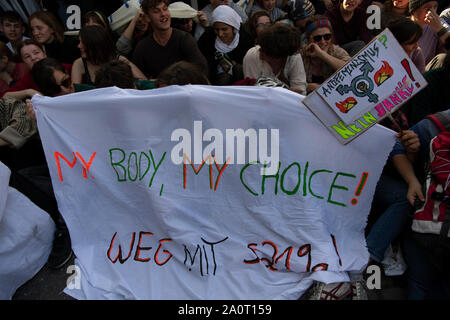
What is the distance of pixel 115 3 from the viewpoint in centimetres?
396

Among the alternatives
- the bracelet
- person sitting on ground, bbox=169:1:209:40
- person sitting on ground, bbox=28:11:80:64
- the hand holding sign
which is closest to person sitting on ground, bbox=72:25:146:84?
person sitting on ground, bbox=28:11:80:64

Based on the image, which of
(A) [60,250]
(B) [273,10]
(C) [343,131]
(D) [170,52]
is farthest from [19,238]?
(B) [273,10]

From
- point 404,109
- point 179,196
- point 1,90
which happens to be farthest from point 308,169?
point 1,90

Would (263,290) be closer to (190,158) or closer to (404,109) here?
(190,158)

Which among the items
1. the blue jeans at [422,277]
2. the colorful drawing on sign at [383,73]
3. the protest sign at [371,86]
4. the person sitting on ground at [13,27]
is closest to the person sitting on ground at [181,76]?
the protest sign at [371,86]

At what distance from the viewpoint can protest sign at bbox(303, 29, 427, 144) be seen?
1780mm

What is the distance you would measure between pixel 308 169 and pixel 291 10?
2479 mm

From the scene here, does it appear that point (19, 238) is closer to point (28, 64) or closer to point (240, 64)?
point (28, 64)

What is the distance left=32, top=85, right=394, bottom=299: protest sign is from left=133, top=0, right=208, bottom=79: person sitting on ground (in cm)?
109

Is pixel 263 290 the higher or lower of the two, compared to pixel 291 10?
lower

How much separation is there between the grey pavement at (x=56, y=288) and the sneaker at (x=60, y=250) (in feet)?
0.12

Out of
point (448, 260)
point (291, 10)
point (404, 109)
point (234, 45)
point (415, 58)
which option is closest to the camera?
point (448, 260)

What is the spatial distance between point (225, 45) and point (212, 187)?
67.4 inches

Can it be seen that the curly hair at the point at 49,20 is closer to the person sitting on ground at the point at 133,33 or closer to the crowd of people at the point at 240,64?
the crowd of people at the point at 240,64
